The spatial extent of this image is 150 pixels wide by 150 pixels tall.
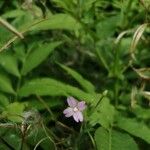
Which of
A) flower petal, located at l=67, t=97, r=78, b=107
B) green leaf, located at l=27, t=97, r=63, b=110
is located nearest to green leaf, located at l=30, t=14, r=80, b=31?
green leaf, located at l=27, t=97, r=63, b=110

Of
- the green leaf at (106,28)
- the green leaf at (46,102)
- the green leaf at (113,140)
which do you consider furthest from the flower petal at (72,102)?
the green leaf at (106,28)

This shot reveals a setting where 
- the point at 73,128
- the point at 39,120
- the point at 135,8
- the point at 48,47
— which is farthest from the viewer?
the point at 135,8

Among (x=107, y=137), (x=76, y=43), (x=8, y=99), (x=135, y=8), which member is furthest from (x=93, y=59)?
(x=107, y=137)

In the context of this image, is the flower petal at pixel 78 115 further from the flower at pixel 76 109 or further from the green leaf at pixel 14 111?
the green leaf at pixel 14 111

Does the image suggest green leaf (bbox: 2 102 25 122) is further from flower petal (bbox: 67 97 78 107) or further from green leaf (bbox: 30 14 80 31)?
green leaf (bbox: 30 14 80 31)

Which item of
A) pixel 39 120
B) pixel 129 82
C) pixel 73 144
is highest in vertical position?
pixel 39 120

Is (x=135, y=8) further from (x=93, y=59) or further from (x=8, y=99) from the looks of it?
(x=8, y=99)
